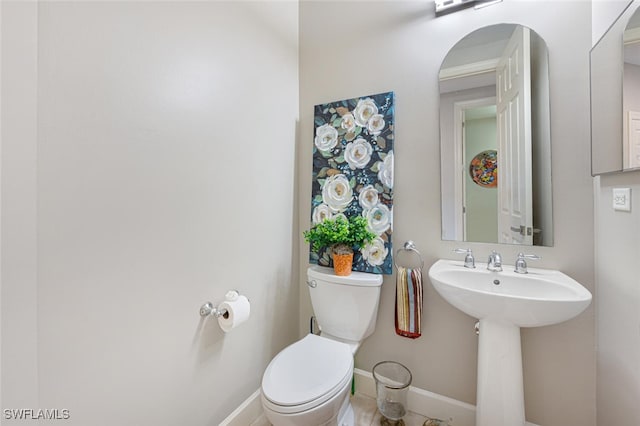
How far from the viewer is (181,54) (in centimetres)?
113

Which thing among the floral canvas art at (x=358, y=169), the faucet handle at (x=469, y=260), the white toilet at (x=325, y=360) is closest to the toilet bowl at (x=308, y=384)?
the white toilet at (x=325, y=360)

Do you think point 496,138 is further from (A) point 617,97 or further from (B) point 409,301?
(B) point 409,301

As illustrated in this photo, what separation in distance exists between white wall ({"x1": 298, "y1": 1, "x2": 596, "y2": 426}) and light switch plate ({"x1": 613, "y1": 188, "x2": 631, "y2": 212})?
6.9 inches

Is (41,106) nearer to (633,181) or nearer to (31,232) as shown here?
(31,232)

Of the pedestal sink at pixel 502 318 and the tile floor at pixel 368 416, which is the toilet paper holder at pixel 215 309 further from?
the pedestal sink at pixel 502 318

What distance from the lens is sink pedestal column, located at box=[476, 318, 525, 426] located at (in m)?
1.19

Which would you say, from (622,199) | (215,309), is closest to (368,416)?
(215,309)

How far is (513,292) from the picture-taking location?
1.26 meters

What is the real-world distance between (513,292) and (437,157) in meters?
0.75

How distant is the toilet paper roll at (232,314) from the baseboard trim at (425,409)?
523mm

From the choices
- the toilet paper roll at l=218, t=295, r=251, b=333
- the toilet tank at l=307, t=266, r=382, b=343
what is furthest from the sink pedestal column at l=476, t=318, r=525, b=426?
the toilet paper roll at l=218, t=295, r=251, b=333

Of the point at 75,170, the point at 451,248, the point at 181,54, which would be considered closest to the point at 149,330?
the point at 75,170

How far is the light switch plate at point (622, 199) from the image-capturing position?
991mm

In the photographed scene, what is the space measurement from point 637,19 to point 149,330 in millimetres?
2050
